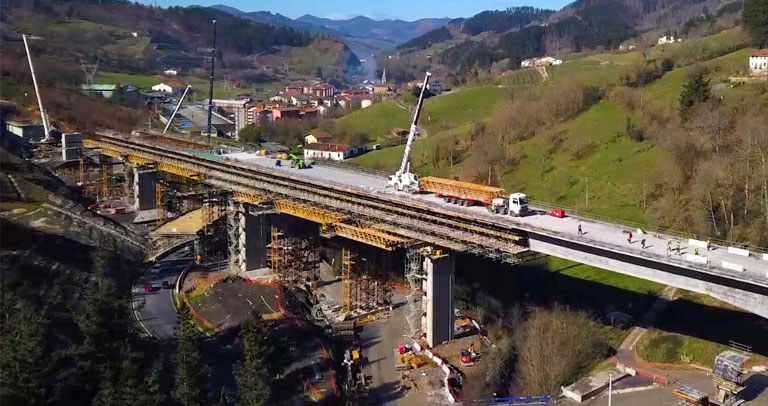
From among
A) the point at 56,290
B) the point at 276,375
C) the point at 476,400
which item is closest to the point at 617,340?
the point at 476,400

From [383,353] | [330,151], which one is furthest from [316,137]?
[383,353]

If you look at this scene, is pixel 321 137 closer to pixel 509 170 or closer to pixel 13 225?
pixel 509 170

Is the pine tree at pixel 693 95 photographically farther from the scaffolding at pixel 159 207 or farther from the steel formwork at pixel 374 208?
the scaffolding at pixel 159 207

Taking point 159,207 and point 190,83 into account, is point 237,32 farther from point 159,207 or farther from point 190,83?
point 159,207

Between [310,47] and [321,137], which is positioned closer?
[321,137]

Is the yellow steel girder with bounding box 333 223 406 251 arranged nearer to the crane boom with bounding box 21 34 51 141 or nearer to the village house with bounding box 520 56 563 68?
the crane boom with bounding box 21 34 51 141

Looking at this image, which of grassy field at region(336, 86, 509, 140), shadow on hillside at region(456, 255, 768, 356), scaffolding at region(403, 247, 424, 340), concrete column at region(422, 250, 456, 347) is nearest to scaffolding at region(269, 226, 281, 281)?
scaffolding at region(403, 247, 424, 340)
